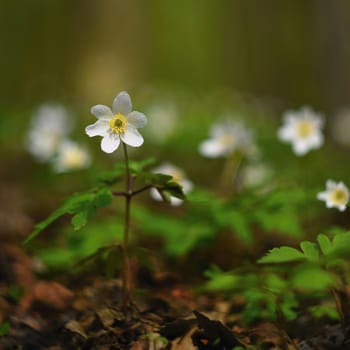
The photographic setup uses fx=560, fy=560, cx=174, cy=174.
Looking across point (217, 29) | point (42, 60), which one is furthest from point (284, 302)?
point (217, 29)

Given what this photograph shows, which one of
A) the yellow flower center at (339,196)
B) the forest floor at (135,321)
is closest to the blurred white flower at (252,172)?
the forest floor at (135,321)

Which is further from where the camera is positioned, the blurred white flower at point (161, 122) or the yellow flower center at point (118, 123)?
the blurred white flower at point (161, 122)

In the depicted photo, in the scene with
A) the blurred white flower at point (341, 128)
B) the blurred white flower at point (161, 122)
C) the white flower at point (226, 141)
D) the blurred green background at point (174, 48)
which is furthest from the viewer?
the blurred green background at point (174, 48)

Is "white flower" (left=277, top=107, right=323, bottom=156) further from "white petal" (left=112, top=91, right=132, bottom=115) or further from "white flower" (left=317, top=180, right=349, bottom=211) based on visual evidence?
"white petal" (left=112, top=91, right=132, bottom=115)

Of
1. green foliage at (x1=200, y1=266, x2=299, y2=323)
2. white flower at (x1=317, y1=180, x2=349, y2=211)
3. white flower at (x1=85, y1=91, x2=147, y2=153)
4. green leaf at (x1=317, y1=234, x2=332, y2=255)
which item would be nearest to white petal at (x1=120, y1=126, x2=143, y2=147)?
white flower at (x1=85, y1=91, x2=147, y2=153)

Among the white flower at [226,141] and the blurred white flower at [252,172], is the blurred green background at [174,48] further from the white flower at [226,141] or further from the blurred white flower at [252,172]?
the white flower at [226,141]

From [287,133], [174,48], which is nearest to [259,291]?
[287,133]

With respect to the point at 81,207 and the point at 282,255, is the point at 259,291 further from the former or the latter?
the point at 81,207

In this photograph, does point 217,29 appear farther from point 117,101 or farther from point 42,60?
point 117,101
